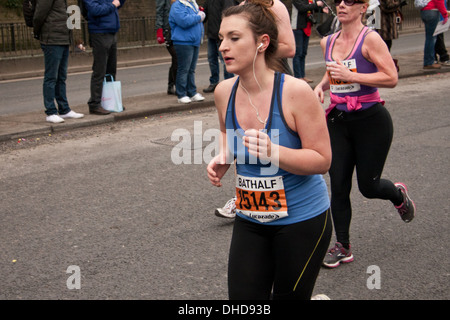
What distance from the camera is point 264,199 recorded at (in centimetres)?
295

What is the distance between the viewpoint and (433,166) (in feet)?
22.6

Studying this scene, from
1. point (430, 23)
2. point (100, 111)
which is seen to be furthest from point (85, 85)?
point (430, 23)

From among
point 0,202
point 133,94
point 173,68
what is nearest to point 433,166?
point 0,202

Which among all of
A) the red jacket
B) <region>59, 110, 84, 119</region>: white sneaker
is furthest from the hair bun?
the red jacket

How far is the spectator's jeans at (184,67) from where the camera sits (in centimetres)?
1052

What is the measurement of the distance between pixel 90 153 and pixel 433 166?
12.6 ft

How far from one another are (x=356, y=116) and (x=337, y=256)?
96cm

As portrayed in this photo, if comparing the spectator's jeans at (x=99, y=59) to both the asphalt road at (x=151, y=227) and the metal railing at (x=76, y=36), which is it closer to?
the asphalt road at (x=151, y=227)

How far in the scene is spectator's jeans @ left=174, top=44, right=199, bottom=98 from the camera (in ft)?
34.5

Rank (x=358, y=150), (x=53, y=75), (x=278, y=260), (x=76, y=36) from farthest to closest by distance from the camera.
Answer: (x=76, y=36) → (x=53, y=75) → (x=358, y=150) → (x=278, y=260)

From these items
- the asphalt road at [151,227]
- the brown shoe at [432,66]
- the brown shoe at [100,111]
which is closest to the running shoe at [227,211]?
the asphalt road at [151,227]

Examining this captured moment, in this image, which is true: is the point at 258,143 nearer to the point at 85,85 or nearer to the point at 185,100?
the point at 185,100

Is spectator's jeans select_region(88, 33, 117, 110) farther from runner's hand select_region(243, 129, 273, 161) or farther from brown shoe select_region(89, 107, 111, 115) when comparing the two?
runner's hand select_region(243, 129, 273, 161)

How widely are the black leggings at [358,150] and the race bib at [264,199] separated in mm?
1520
